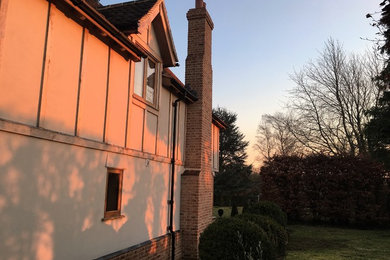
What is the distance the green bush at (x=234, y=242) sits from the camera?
23.1 feet

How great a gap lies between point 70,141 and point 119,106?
73.5 inches

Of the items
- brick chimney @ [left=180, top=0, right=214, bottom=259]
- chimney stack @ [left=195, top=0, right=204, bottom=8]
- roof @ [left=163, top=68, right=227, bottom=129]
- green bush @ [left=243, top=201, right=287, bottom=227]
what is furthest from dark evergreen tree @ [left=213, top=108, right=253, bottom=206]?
chimney stack @ [left=195, top=0, right=204, bottom=8]

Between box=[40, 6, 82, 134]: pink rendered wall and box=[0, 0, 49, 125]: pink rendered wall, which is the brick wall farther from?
box=[0, 0, 49, 125]: pink rendered wall

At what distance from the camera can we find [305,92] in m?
30.0

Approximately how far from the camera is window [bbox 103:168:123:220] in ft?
22.3

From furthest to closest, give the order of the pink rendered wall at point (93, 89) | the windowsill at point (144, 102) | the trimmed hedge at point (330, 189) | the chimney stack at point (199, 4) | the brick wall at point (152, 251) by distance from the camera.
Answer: the trimmed hedge at point (330, 189)
the chimney stack at point (199, 4)
the windowsill at point (144, 102)
the brick wall at point (152, 251)
the pink rendered wall at point (93, 89)

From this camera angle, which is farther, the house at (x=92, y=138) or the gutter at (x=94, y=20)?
the gutter at (x=94, y=20)

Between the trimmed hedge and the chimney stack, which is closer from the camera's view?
the chimney stack

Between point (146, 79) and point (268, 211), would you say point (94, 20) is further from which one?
point (268, 211)

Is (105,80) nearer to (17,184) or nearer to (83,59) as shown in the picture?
(83,59)

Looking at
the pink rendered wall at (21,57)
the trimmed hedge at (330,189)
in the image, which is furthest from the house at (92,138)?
the trimmed hedge at (330,189)

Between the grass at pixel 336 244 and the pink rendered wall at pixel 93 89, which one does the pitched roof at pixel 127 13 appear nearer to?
the pink rendered wall at pixel 93 89

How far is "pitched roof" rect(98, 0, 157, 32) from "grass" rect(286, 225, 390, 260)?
8852 millimetres

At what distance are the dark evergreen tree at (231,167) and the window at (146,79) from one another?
30.2m
